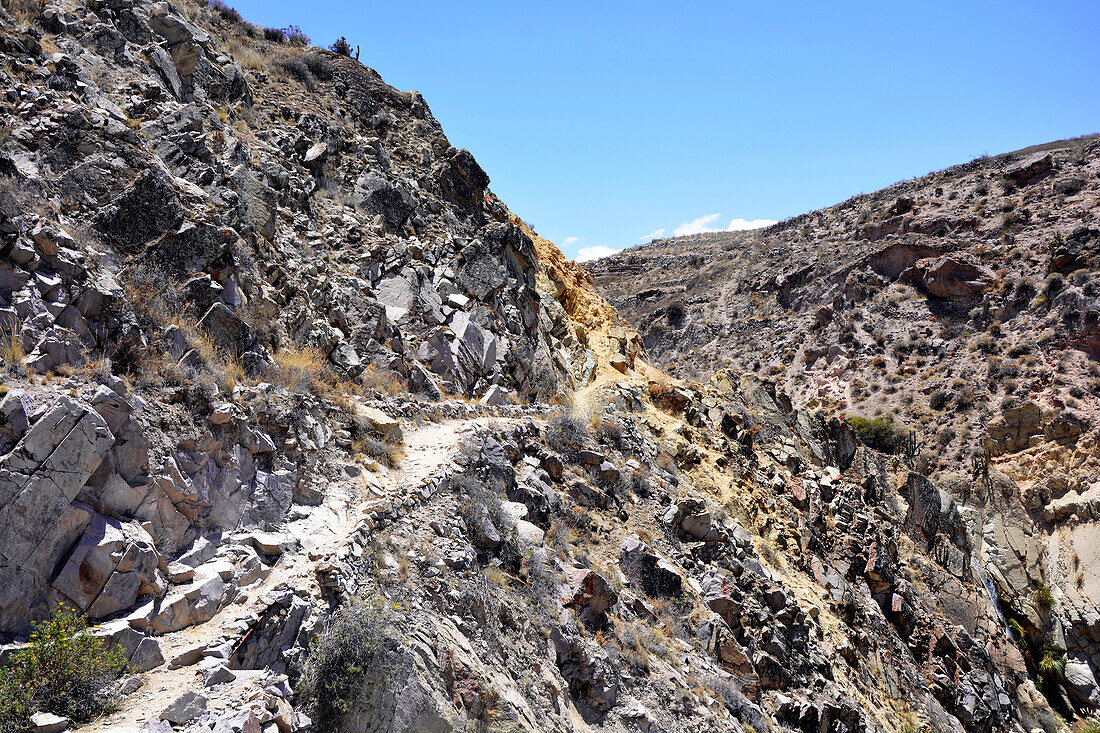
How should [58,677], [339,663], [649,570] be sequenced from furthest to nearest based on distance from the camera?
[649,570]
[339,663]
[58,677]

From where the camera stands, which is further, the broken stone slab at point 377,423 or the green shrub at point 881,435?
the green shrub at point 881,435

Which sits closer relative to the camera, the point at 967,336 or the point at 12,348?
the point at 12,348

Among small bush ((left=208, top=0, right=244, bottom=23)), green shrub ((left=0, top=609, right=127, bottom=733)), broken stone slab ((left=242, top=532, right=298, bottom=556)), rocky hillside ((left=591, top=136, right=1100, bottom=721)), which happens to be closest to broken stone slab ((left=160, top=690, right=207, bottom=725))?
green shrub ((left=0, top=609, right=127, bottom=733))

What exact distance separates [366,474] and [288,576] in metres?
3.04

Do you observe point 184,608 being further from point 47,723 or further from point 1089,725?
point 1089,725

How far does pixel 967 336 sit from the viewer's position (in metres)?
35.5

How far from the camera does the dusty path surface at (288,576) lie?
4.71 metres

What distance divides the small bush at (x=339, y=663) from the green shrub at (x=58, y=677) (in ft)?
4.88

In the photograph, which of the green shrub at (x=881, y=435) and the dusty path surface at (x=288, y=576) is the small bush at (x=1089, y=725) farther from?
the dusty path surface at (x=288, y=576)

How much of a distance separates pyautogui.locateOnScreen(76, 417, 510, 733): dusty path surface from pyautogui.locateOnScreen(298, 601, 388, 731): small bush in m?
0.46

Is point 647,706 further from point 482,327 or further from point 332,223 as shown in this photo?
point 332,223

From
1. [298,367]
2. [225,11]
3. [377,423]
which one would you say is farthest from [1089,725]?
[225,11]

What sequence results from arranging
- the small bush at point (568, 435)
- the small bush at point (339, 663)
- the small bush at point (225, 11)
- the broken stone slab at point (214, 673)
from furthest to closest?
the small bush at point (225, 11) → the small bush at point (568, 435) → the small bush at point (339, 663) → the broken stone slab at point (214, 673)

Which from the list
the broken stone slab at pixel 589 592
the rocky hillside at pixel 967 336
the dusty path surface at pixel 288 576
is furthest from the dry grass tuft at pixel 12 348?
the rocky hillside at pixel 967 336
